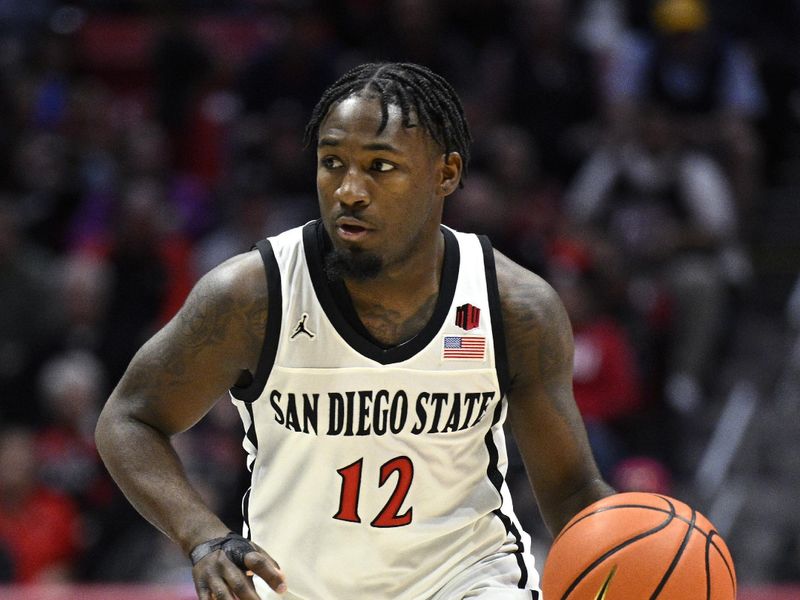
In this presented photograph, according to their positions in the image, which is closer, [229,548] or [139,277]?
[229,548]

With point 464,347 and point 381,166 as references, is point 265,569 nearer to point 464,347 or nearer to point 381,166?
point 464,347

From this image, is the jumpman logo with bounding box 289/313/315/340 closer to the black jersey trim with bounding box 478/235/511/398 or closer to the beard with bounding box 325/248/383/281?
the beard with bounding box 325/248/383/281

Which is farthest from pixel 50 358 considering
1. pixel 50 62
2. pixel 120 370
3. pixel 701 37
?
pixel 701 37

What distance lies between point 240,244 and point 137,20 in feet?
10.3

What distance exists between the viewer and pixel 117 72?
11602mm

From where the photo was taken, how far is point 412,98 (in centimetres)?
407

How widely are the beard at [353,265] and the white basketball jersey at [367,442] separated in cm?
11

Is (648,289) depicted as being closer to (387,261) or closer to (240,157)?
(240,157)

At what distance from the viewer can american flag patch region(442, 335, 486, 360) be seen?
4.14 metres

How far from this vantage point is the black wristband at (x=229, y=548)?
3572mm

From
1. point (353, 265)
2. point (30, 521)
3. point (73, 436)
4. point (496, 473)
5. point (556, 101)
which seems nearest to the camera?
point (353, 265)

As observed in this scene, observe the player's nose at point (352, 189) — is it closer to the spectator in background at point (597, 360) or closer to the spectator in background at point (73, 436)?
the spectator in background at point (597, 360)

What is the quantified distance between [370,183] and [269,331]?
523 millimetres

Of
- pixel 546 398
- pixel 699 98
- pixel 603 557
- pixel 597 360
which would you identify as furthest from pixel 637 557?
pixel 699 98
